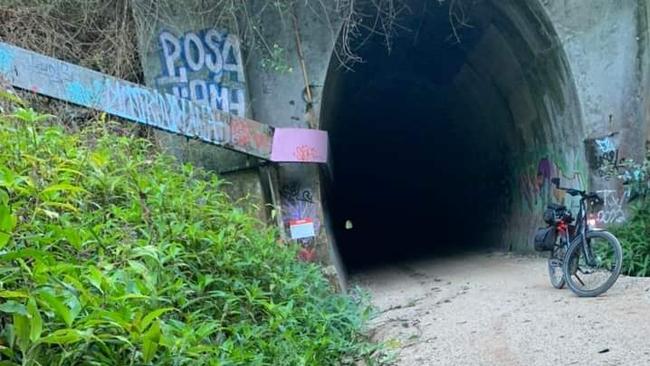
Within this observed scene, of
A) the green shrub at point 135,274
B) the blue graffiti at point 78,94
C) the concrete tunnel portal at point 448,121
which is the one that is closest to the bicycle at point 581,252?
the green shrub at point 135,274

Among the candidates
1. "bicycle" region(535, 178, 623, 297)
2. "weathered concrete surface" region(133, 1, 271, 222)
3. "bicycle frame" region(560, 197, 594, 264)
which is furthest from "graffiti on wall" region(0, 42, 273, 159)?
"bicycle frame" region(560, 197, 594, 264)

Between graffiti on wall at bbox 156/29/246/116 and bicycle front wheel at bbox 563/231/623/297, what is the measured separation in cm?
405

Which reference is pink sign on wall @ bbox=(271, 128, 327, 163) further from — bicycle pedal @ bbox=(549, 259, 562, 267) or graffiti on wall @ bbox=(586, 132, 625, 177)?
graffiti on wall @ bbox=(586, 132, 625, 177)

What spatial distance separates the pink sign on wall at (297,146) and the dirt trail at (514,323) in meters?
1.95

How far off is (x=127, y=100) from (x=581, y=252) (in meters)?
4.80

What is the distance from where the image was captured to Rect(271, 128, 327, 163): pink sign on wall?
6199 millimetres

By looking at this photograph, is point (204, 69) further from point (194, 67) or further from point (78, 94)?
point (78, 94)

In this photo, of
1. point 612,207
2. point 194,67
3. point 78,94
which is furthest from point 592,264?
point 78,94

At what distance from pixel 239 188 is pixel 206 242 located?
2844 mm

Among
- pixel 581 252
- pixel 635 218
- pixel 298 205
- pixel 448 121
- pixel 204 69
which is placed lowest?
pixel 581 252

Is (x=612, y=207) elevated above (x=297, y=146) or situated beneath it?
situated beneath

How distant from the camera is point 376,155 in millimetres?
18297

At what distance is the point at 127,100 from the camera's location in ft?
16.9

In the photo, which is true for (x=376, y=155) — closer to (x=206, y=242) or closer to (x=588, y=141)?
(x=588, y=141)
